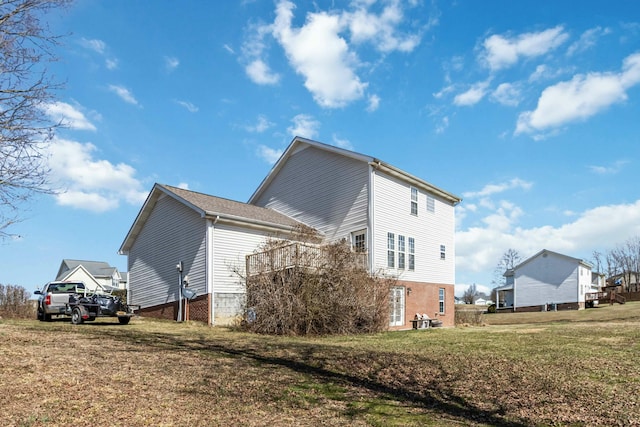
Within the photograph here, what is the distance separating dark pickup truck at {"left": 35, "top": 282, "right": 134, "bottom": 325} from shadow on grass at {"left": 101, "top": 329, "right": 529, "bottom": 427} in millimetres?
4225

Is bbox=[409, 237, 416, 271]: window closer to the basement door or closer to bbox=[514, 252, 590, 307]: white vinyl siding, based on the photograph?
the basement door

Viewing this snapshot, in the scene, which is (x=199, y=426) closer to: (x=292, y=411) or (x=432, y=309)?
(x=292, y=411)

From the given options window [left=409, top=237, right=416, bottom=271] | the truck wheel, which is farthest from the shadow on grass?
window [left=409, top=237, right=416, bottom=271]

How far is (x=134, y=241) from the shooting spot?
1029 inches

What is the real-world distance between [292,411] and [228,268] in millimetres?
14602

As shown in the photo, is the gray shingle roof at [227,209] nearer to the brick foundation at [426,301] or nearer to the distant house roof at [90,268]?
the brick foundation at [426,301]

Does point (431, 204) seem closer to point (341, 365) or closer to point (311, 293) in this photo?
point (311, 293)

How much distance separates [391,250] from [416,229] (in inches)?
113

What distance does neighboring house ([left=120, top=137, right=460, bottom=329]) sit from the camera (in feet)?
69.8

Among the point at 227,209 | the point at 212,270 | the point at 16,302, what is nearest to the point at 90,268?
the point at 16,302

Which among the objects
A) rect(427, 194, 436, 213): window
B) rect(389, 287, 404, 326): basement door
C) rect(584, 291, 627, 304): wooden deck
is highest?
rect(427, 194, 436, 213): window

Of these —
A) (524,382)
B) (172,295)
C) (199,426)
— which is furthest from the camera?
(172,295)

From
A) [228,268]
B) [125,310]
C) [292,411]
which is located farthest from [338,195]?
[292,411]

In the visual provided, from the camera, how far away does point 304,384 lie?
853cm
